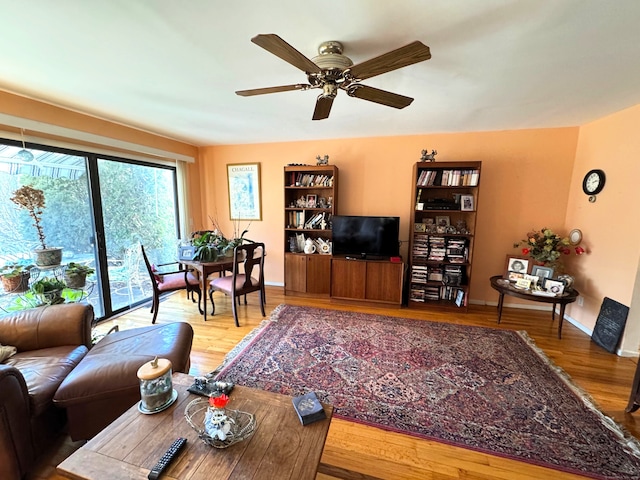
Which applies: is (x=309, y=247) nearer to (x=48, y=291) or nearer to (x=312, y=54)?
(x=312, y=54)

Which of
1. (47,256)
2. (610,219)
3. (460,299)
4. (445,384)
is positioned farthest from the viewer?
(460,299)

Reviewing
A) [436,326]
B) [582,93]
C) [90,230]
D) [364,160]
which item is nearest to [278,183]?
[364,160]

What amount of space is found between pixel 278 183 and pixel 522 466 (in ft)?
12.9

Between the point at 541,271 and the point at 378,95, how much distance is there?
282cm

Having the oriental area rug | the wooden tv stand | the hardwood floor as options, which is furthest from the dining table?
the wooden tv stand

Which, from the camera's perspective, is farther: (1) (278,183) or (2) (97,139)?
(1) (278,183)

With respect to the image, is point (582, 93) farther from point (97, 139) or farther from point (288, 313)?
point (97, 139)

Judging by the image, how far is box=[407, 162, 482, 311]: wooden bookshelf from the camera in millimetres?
3301

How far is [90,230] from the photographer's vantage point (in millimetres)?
2938

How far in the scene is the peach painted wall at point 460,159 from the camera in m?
3.28

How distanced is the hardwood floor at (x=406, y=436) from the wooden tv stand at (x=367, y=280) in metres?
0.17

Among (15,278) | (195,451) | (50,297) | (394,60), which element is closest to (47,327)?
(50,297)

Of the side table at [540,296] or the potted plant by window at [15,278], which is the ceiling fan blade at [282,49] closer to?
the potted plant by window at [15,278]

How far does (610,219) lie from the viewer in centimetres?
264
